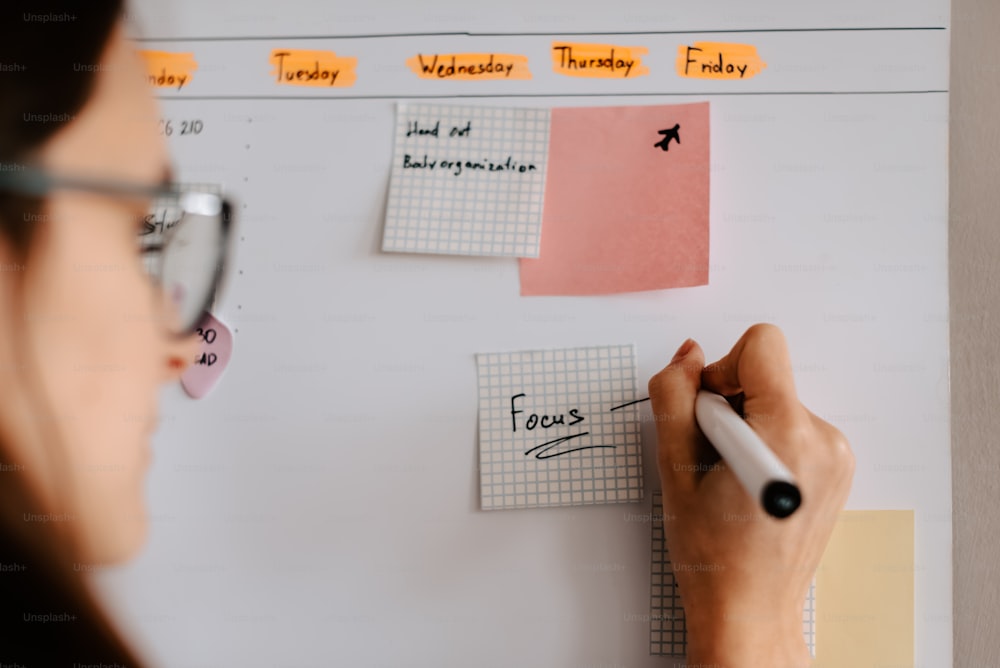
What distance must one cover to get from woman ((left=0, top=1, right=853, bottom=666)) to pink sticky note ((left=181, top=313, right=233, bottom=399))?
1 cm

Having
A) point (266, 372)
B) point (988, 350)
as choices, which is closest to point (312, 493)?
point (266, 372)

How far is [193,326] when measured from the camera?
0.64 m

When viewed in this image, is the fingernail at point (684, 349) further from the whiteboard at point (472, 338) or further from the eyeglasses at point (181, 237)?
the eyeglasses at point (181, 237)

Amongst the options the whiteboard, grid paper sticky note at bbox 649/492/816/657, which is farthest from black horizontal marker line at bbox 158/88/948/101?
grid paper sticky note at bbox 649/492/816/657

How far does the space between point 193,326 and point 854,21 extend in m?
0.60

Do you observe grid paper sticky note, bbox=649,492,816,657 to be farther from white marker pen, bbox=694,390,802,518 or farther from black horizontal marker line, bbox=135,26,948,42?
black horizontal marker line, bbox=135,26,948,42

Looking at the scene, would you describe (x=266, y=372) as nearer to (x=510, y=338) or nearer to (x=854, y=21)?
(x=510, y=338)

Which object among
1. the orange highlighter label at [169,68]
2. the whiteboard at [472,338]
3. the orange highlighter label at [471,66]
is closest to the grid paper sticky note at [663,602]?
the whiteboard at [472,338]

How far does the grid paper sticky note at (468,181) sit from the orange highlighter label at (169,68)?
7.7 inches

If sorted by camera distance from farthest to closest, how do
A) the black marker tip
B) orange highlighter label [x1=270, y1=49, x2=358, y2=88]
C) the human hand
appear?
orange highlighter label [x1=270, y1=49, x2=358, y2=88]
the human hand
the black marker tip

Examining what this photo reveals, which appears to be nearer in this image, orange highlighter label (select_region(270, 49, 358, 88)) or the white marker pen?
the white marker pen

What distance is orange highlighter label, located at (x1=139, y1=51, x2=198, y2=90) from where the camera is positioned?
662 millimetres

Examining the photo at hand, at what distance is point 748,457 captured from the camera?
0.47m

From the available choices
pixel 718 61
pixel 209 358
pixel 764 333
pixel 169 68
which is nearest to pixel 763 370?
pixel 764 333
